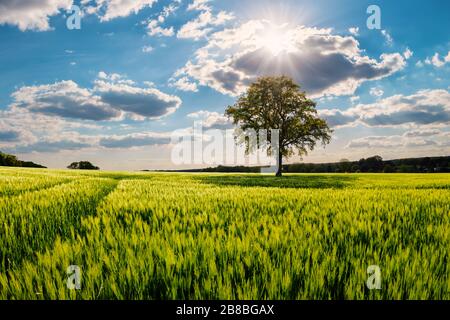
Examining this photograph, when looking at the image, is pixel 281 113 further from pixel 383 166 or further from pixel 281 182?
pixel 383 166

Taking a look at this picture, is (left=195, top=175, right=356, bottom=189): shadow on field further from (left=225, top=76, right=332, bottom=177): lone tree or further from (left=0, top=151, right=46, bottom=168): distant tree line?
(left=0, top=151, right=46, bottom=168): distant tree line

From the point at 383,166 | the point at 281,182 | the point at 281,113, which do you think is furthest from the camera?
the point at 383,166

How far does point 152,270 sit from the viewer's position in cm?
251

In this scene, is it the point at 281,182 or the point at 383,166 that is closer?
the point at 281,182

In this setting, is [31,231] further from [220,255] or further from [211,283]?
[211,283]

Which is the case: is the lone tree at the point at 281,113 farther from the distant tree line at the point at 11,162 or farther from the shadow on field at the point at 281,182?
the distant tree line at the point at 11,162

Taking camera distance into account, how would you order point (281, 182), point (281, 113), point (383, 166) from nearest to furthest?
point (281, 182) → point (281, 113) → point (383, 166)

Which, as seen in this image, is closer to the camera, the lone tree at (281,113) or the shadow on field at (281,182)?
the shadow on field at (281,182)

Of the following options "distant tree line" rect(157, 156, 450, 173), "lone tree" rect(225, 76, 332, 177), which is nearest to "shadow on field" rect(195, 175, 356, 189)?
"lone tree" rect(225, 76, 332, 177)

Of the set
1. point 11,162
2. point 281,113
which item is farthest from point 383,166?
point 11,162

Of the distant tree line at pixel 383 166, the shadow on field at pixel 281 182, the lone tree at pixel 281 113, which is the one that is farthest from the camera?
the distant tree line at pixel 383 166

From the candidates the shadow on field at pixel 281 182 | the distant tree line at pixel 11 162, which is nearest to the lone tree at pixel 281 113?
the shadow on field at pixel 281 182
